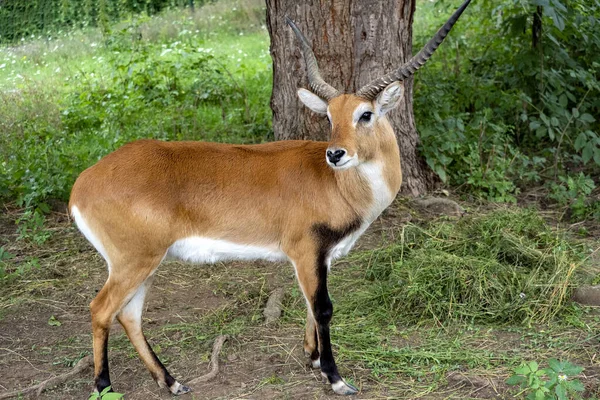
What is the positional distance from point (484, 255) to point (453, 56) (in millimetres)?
4796

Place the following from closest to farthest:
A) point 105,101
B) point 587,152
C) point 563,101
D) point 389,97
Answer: point 389,97 < point 587,152 < point 563,101 < point 105,101

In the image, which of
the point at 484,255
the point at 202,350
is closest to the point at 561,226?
the point at 484,255

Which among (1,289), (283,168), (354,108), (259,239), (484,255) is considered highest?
(354,108)

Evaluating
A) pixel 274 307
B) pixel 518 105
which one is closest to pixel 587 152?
pixel 518 105

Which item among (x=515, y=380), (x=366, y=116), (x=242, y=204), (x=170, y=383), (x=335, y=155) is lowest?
(x=170, y=383)

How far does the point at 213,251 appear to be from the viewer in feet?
15.7

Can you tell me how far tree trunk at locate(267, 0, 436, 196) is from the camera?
691 cm

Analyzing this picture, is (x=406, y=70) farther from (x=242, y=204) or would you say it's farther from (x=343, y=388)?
(x=343, y=388)

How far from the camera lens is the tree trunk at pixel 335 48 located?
6910 mm

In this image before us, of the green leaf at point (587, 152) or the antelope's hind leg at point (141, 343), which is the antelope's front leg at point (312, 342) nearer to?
the antelope's hind leg at point (141, 343)

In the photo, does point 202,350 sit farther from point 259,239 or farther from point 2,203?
point 2,203

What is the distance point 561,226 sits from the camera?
23.4 ft

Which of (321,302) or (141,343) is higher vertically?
(321,302)

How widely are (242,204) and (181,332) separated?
49.4 inches
